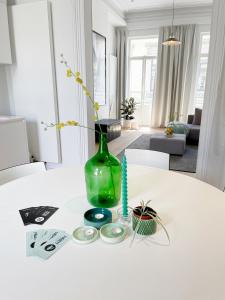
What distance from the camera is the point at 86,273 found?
65 cm

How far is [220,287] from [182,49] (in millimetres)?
6713

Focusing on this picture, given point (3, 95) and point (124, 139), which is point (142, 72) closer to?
point (124, 139)

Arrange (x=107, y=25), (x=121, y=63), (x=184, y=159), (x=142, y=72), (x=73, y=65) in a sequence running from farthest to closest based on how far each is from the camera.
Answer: (x=142, y=72) < (x=121, y=63) < (x=107, y=25) < (x=184, y=159) < (x=73, y=65)

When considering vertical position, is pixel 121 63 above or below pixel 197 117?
above

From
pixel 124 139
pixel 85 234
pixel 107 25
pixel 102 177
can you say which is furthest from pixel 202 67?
pixel 85 234

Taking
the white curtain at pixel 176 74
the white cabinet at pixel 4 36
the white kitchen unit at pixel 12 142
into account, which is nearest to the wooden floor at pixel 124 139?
the white curtain at pixel 176 74

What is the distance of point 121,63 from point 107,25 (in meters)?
1.37

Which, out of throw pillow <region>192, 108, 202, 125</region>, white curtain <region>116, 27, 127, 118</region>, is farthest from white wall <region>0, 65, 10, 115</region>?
white curtain <region>116, 27, 127, 118</region>

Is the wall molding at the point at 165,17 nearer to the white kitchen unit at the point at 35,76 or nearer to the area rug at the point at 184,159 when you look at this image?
the area rug at the point at 184,159

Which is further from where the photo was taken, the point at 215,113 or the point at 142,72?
the point at 142,72

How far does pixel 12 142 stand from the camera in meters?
2.86

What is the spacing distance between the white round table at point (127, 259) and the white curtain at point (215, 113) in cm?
131

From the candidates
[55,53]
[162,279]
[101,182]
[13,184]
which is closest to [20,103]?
[55,53]

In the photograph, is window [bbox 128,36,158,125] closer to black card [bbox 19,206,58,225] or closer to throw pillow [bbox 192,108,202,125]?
throw pillow [bbox 192,108,202,125]
